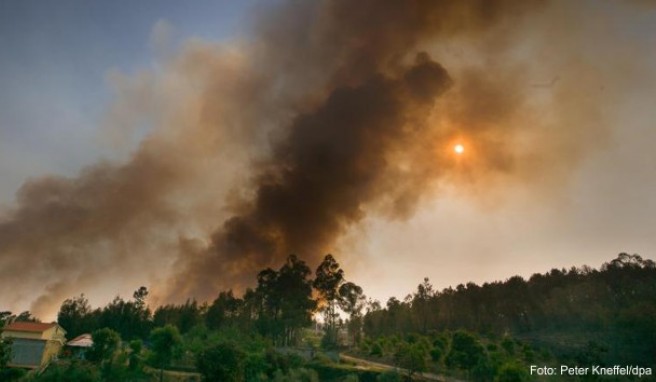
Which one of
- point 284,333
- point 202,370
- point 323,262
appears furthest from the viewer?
point 323,262

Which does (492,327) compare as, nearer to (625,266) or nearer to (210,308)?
(625,266)

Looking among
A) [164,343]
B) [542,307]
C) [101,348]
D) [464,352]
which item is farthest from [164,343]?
[542,307]

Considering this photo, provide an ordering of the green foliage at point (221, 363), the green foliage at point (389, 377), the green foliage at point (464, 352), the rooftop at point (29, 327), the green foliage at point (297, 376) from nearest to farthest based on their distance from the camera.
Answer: the green foliage at point (221, 363), the green foliage at point (297, 376), the green foliage at point (389, 377), the green foliage at point (464, 352), the rooftop at point (29, 327)

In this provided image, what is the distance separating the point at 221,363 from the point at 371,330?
254ft

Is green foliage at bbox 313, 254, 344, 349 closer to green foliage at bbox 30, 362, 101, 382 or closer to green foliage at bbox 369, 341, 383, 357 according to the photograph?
green foliage at bbox 369, 341, 383, 357

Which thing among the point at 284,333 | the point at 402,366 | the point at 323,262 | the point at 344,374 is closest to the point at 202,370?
the point at 344,374

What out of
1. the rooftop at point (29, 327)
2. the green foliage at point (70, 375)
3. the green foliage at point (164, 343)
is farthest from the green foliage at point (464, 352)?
the rooftop at point (29, 327)

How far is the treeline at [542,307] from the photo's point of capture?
7862cm

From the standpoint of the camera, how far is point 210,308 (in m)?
100

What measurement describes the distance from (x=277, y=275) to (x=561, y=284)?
251 ft

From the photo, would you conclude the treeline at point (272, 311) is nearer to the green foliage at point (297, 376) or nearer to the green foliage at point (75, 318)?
the green foliage at point (75, 318)

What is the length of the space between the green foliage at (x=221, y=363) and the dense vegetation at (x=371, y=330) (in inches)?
3.2

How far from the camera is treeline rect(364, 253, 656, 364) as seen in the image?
258 feet

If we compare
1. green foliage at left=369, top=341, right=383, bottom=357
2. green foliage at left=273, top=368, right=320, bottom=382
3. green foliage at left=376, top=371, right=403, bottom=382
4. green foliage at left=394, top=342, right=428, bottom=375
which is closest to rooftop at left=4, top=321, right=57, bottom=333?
green foliage at left=273, top=368, right=320, bottom=382
